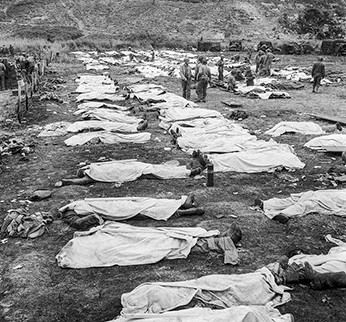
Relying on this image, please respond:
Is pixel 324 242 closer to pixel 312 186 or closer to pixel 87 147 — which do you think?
pixel 312 186

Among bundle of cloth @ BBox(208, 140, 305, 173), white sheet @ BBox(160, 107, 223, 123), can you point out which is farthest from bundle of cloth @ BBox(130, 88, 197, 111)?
Result: bundle of cloth @ BBox(208, 140, 305, 173)

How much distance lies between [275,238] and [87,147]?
5559 mm

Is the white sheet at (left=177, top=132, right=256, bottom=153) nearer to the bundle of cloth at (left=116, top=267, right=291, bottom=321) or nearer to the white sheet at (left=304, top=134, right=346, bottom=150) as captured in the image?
the white sheet at (left=304, top=134, right=346, bottom=150)

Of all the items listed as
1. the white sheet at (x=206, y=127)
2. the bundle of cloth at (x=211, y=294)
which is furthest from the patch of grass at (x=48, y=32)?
the bundle of cloth at (x=211, y=294)

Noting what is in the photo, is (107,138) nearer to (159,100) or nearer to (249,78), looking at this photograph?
(159,100)

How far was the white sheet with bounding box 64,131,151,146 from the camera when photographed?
1005cm

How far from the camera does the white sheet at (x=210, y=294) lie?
12.8ft

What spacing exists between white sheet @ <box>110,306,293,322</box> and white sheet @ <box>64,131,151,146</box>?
266 inches

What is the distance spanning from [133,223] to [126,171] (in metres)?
1.92

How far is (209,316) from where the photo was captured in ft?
11.3

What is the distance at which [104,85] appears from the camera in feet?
56.9

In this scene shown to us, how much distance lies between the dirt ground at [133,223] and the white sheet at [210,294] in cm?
23

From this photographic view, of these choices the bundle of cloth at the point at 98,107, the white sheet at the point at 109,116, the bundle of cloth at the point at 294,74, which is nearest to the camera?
the white sheet at the point at 109,116

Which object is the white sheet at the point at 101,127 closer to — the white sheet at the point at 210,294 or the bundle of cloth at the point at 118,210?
the bundle of cloth at the point at 118,210
